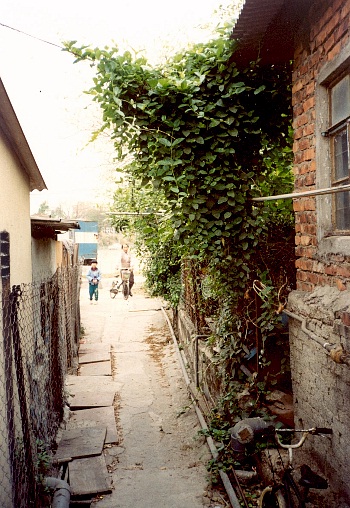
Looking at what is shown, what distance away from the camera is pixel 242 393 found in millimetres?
5664

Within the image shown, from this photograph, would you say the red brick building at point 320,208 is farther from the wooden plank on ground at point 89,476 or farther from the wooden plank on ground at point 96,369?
the wooden plank on ground at point 96,369

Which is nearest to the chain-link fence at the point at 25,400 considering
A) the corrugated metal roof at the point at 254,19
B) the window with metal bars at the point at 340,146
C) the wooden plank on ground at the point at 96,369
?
the window with metal bars at the point at 340,146

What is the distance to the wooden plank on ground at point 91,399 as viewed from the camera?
7902 mm

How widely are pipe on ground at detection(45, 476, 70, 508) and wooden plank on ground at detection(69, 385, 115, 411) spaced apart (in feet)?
10.2

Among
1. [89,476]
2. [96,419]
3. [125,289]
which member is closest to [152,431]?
[96,419]

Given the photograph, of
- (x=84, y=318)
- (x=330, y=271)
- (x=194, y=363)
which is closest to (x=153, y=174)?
(x=330, y=271)

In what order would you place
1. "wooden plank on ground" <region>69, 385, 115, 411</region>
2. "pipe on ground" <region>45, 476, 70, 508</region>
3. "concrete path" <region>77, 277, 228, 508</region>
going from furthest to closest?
1. "wooden plank on ground" <region>69, 385, 115, 411</region>
2. "concrete path" <region>77, 277, 228, 508</region>
3. "pipe on ground" <region>45, 476, 70, 508</region>

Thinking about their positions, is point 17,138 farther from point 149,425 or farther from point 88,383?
point 88,383

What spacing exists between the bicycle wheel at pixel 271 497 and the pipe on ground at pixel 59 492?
1.83 m

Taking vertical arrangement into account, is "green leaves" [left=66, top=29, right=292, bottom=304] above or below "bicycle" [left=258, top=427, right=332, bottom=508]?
above

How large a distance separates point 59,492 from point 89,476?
93cm

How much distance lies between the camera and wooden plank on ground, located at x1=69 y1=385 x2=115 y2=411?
7.90 m

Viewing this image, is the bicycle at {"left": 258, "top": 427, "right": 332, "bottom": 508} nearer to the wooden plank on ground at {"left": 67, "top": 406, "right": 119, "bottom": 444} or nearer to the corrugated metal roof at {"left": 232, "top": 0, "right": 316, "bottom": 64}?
the wooden plank on ground at {"left": 67, "top": 406, "right": 119, "bottom": 444}

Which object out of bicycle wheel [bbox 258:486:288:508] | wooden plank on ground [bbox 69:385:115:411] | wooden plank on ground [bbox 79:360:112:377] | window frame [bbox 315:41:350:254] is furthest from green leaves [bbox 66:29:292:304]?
wooden plank on ground [bbox 79:360:112:377]
